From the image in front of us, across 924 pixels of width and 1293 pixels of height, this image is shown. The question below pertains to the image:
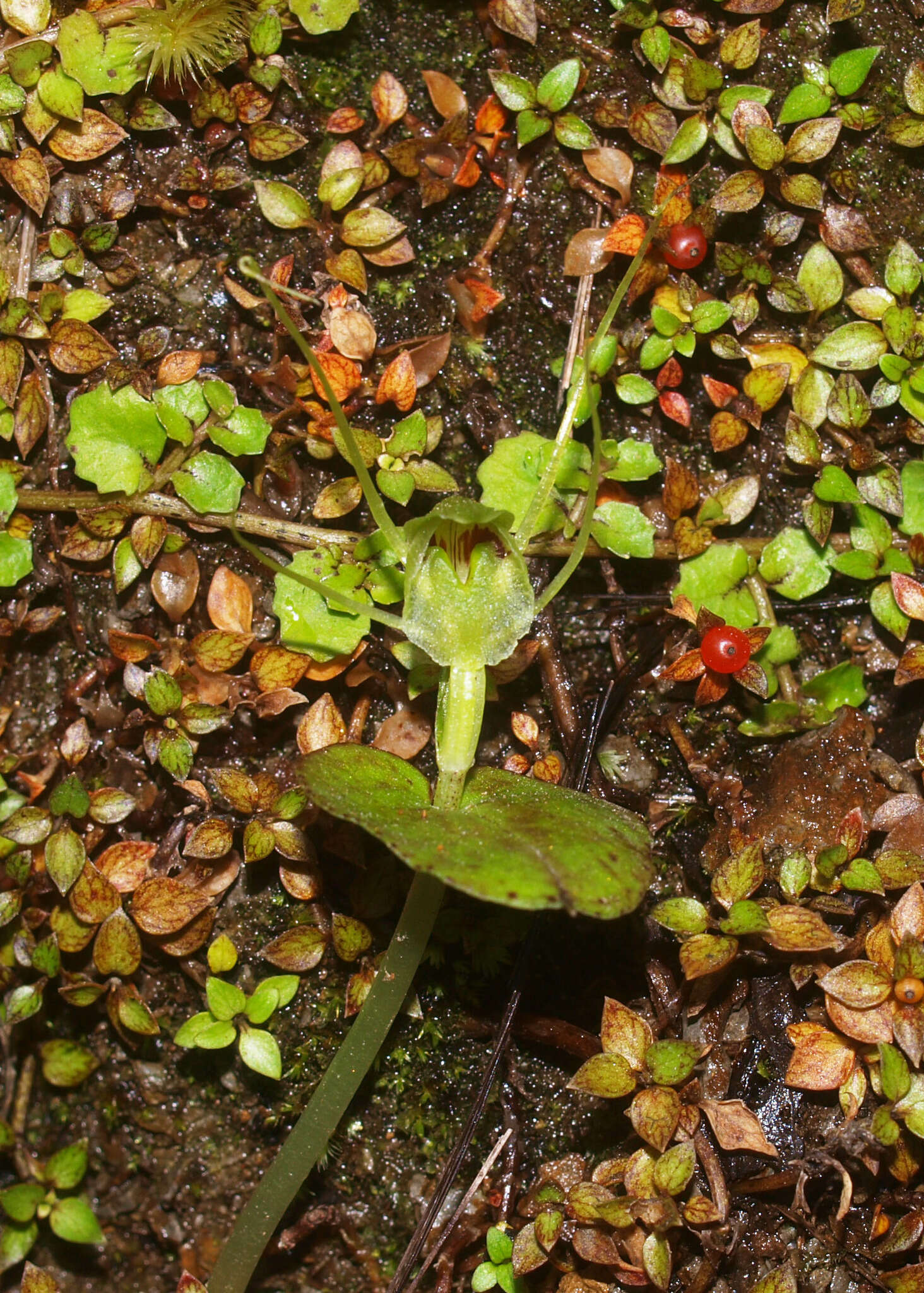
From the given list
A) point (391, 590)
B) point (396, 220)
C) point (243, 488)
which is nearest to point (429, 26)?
point (396, 220)

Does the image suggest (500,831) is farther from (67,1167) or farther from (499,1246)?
(67,1167)

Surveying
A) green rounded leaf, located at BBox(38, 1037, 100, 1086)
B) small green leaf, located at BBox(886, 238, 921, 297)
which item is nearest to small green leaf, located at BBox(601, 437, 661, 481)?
small green leaf, located at BBox(886, 238, 921, 297)

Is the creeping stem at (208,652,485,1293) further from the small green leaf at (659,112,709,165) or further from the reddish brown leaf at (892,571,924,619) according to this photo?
the small green leaf at (659,112,709,165)

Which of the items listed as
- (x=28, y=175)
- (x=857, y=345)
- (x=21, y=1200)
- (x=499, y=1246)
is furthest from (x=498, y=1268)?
(x=28, y=175)

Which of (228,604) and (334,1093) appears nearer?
(334,1093)

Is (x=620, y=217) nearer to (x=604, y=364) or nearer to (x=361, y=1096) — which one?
(x=604, y=364)
